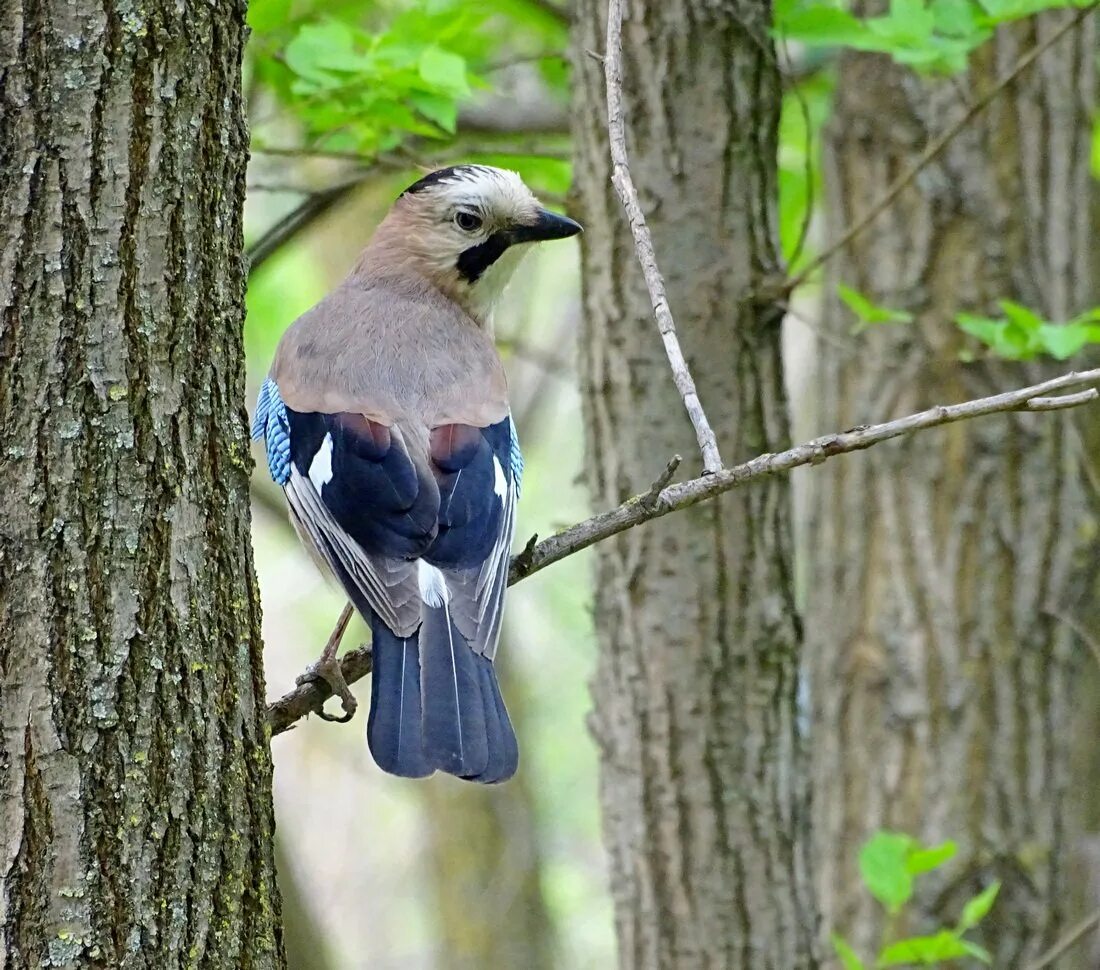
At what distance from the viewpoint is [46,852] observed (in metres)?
1.62

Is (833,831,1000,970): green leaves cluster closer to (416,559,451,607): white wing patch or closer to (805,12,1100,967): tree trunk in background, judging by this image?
(805,12,1100,967): tree trunk in background

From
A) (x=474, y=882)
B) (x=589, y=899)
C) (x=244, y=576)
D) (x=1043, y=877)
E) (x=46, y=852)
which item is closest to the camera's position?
(x=46, y=852)

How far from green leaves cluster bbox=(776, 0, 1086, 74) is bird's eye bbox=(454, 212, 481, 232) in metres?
0.83

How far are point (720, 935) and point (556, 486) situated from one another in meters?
6.71

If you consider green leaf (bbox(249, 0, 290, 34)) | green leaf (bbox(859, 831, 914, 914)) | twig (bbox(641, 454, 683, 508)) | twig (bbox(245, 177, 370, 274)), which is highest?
green leaf (bbox(249, 0, 290, 34))

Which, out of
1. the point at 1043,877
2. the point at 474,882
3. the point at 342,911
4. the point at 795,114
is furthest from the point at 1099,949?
the point at 342,911

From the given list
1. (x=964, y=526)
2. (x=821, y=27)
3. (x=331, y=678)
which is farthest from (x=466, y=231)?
(x=964, y=526)

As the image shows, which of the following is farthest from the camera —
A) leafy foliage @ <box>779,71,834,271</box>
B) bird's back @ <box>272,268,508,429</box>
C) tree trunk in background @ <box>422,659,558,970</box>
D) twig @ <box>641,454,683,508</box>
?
tree trunk in background @ <box>422,659,558,970</box>

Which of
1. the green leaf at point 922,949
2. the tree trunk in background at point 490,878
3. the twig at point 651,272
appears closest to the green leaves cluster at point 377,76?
the twig at point 651,272

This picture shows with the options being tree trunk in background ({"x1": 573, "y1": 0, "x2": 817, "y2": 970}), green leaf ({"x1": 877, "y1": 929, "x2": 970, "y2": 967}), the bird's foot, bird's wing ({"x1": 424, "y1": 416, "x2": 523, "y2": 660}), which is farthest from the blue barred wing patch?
green leaf ({"x1": 877, "y1": 929, "x2": 970, "y2": 967})

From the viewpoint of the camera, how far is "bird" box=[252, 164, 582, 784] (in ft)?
7.41

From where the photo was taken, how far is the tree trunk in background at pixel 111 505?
1624 mm

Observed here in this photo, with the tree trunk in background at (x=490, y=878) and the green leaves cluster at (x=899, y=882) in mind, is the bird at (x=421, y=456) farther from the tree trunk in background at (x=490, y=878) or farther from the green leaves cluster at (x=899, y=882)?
the tree trunk in background at (x=490, y=878)

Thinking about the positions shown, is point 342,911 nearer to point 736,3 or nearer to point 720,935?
point 720,935
